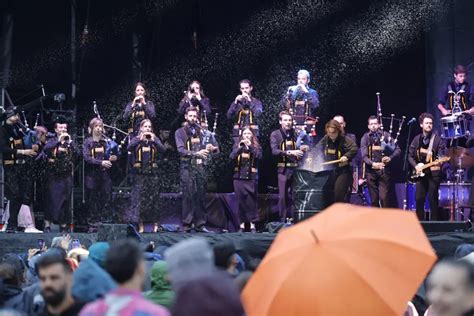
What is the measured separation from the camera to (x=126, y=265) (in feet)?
16.5

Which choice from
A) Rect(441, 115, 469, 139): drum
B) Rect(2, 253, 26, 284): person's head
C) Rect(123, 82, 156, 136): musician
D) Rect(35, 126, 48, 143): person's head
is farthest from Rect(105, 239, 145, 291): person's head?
Rect(441, 115, 469, 139): drum

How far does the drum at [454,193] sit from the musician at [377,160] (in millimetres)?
993

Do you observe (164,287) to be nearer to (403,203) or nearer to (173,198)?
(173,198)

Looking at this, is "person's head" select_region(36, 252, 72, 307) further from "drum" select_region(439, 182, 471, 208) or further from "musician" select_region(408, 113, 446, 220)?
"drum" select_region(439, 182, 471, 208)

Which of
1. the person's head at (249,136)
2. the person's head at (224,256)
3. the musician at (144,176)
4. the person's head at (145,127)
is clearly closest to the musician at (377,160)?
the person's head at (249,136)

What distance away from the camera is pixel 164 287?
674 centimetres

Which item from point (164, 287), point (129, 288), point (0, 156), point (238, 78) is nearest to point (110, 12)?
point (238, 78)

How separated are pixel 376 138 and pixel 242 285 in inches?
428

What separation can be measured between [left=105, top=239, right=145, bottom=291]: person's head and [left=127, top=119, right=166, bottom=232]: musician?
11.4 metres

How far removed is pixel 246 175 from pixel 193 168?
86 cm

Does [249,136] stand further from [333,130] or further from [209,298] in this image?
[209,298]

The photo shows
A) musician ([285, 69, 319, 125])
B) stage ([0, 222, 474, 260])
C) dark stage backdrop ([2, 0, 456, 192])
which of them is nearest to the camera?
stage ([0, 222, 474, 260])

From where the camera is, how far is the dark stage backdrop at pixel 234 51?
19703 mm

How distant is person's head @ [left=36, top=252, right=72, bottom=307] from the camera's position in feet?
18.9
